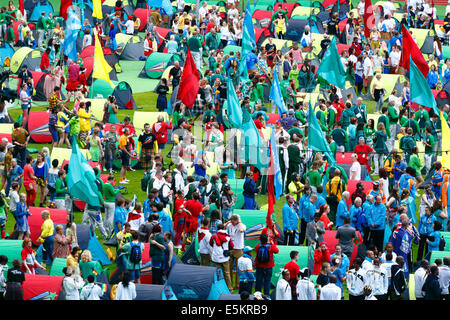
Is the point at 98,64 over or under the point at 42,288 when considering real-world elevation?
over

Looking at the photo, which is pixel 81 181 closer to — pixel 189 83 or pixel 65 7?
pixel 189 83

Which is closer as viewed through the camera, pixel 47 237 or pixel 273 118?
pixel 47 237

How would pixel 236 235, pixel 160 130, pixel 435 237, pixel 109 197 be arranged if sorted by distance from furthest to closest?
pixel 160 130 → pixel 109 197 → pixel 435 237 → pixel 236 235

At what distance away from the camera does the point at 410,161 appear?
75.0 feet

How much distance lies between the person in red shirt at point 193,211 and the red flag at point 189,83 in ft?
21.3

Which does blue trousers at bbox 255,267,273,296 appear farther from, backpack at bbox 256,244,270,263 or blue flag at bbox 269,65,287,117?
blue flag at bbox 269,65,287,117

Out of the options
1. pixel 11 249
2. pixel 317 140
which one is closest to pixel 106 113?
pixel 317 140

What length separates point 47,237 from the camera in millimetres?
19094

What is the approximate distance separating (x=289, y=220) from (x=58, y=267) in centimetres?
482

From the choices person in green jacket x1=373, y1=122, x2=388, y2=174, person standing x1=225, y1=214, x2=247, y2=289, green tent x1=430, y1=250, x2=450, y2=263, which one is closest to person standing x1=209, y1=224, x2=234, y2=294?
person standing x1=225, y1=214, x2=247, y2=289

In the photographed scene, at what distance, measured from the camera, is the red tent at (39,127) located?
1067 inches

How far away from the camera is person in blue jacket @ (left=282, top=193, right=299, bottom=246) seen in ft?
64.9
